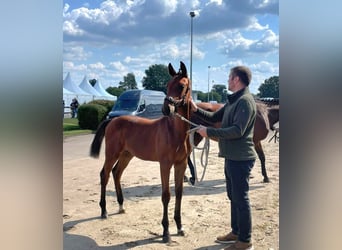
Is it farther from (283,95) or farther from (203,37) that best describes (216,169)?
(203,37)

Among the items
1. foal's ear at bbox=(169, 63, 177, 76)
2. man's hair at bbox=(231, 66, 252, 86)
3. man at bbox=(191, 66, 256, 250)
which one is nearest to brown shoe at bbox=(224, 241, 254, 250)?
man at bbox=(191, 66, 256, 250)

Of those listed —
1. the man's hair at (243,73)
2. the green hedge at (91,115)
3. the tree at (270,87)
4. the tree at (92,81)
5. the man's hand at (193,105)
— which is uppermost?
the man's hair at (243,73)

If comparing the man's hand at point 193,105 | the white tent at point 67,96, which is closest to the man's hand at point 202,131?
the man's hand at point 193,105

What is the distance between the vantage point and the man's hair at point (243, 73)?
145 cm

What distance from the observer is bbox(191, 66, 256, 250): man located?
4.68 ft

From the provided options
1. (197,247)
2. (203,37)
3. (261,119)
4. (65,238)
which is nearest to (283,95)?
(261,119)

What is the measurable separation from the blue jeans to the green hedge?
→ 0.76 m

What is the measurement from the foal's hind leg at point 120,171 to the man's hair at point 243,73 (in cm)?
79

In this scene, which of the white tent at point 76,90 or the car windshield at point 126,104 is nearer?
the white tent at point 76,90

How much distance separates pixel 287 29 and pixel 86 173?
1322 mm

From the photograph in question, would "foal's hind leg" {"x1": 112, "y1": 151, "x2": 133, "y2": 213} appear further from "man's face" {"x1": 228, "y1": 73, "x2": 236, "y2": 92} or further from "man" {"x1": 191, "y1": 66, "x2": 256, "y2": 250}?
"man's face" {"x1": 228, "y1": 73, "x2": 236, "y2": 92}

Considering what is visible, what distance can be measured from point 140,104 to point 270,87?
70cm

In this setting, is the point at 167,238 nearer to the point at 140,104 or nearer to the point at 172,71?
the point at 140,104

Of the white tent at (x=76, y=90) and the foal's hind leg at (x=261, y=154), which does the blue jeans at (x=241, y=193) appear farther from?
the white tent at (x=76, y=90)
